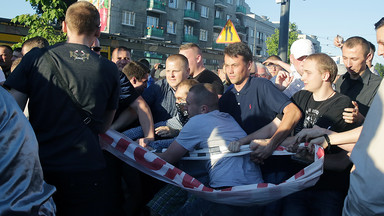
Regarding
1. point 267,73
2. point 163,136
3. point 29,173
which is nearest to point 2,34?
point 267,73

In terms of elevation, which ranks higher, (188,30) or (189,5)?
(189,5)

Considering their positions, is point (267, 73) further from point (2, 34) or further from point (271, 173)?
point (2, 34)

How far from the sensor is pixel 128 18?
137 feet

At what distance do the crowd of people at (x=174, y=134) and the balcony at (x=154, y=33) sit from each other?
4040cm

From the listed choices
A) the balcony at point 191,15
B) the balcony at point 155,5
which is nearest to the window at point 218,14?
the balcony at point 191,15

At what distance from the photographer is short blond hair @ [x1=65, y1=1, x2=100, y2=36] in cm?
284

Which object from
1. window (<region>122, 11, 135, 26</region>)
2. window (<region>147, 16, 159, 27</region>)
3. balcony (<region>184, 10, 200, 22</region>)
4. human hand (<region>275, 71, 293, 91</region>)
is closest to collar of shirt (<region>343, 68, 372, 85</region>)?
human hand (<region>275, 71, 293, 91</region>)

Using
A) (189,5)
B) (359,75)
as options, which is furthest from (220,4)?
(359,75)

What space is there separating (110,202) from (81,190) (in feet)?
0.94

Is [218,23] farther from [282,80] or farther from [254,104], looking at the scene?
[254,104]

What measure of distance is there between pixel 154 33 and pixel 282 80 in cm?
4010

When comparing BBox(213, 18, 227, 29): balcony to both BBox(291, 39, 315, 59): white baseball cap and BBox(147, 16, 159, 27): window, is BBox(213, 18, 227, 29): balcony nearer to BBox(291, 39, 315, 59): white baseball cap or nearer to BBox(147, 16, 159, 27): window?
BBox(147, 16, 159, 27): window

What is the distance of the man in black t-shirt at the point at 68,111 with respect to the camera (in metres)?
2.68

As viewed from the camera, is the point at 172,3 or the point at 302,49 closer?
the point at 302,49
